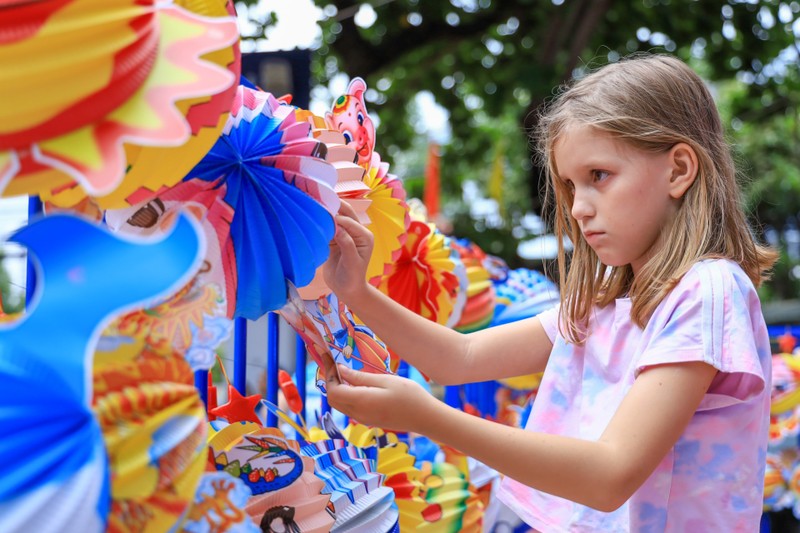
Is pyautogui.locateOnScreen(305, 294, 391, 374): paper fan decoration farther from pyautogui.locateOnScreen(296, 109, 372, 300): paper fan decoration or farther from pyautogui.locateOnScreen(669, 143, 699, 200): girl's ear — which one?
pyautogui.locateOnScreen(669, 143, 699, 200): girl's ear

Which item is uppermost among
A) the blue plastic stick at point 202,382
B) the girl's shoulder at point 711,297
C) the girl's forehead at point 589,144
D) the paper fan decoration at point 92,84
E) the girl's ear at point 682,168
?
the paper fan decoration at point 92,84

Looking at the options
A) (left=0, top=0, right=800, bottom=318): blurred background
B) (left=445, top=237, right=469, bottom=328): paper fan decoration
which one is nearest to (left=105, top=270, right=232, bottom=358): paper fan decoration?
(left=445, top=237, right=469, bottom=328): paper fan decoration

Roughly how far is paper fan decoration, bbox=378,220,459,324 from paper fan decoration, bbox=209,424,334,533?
66 cm

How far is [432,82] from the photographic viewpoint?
5512mm

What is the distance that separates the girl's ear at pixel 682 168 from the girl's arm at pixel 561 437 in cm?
26

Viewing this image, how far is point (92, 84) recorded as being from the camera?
635 mm

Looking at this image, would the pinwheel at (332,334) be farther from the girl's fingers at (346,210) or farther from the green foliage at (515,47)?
the green foliage at (515,47)

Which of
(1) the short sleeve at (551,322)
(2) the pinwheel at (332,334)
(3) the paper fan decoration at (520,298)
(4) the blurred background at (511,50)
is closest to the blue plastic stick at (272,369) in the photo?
(2) the pinwheel at (332,334)

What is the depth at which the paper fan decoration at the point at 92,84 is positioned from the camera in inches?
24.2

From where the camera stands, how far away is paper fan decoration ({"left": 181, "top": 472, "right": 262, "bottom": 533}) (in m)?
0.70

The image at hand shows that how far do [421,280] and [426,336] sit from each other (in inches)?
15.9

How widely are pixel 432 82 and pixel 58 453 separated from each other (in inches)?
201

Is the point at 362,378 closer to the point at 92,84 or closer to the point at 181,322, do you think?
the point at 181,322

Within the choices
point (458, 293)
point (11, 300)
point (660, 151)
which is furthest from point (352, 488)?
point (11, 300)
